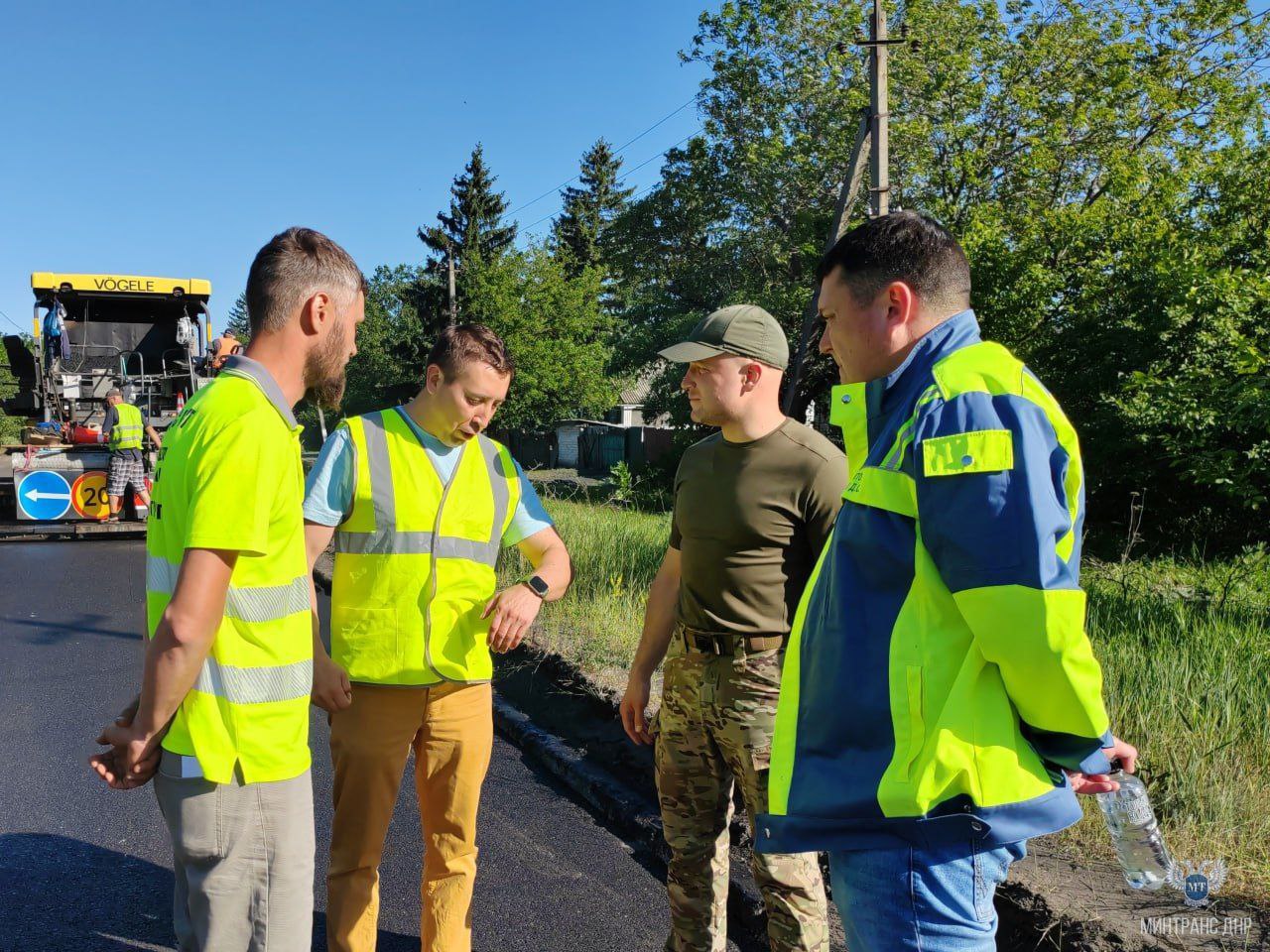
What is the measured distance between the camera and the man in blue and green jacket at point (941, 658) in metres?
1.53

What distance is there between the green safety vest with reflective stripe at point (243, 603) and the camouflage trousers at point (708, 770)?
1200mm

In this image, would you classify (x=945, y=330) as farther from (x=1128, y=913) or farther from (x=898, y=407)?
(x=1128, y=913)

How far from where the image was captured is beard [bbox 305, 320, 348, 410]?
222 centimetres

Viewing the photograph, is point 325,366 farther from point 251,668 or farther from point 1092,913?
point 1092,913

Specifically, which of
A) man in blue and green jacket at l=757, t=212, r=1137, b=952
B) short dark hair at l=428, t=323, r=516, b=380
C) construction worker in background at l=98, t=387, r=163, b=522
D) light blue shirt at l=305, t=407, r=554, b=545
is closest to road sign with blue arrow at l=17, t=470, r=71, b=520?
construction worker in background at l=98, t=387, r=163, b=522

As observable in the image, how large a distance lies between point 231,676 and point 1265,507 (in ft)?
40.8

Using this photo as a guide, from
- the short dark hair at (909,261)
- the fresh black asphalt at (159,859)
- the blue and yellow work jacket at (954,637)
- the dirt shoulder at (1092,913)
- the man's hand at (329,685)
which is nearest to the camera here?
the blue and yellow work jacket at (954,637)

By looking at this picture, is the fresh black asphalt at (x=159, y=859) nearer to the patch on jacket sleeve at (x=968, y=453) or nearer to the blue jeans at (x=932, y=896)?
the blue jeans at (x=932, y=896)

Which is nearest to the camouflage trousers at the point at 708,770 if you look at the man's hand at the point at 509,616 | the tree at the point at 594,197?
the man's hand at the point at 509,616

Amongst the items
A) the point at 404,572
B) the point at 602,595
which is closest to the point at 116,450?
the point at 602,595

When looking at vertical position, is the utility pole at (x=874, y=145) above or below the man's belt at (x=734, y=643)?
above

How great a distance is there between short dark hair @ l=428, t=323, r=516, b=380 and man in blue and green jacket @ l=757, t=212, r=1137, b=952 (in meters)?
1.56

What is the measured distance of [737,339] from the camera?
295cm

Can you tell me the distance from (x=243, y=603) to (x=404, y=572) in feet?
3.10
